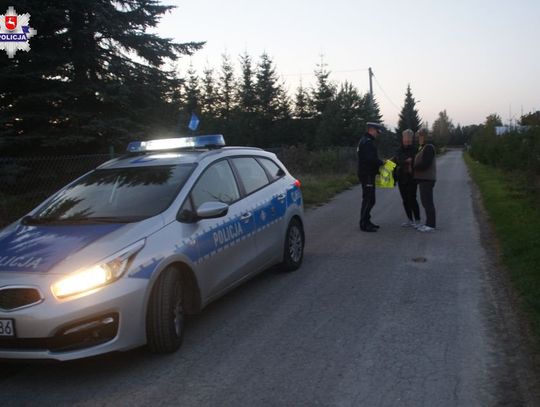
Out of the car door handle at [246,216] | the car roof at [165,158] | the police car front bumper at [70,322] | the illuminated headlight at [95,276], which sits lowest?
the police car front bumper at [70,322]

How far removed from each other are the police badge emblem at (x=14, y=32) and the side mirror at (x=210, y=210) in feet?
36.7

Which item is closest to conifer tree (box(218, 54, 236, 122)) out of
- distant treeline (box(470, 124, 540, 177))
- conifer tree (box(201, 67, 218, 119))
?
conifer tree (box(201, 67, 218, 119))

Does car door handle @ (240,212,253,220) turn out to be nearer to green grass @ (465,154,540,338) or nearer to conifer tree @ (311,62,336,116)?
green grass @ (465,154,540,338)

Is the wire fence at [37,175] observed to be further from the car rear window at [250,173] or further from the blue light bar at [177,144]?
the car rear window at [250,173]

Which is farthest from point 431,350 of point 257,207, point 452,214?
point 452,214

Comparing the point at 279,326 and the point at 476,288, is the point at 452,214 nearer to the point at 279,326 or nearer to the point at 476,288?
the point at 476,288

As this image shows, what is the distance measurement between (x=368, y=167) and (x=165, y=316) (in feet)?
20.9

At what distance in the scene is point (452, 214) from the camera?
38.6 ft

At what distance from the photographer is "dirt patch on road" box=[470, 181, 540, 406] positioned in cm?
349

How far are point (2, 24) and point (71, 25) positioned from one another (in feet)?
5.95

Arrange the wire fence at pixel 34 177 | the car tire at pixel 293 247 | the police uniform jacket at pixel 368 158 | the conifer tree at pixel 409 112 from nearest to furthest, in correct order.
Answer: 1. the car tire at pixel 293 247
2. the police uniform jacket at pixel 368 158
3. the wire fence at pixel 34 177
4. the conifer tree at pixel 409 112

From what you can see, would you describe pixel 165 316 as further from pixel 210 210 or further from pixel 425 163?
pixel 425 163

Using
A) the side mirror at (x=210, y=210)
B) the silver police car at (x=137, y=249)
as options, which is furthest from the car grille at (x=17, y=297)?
the side mirror at (x=210, y=210)

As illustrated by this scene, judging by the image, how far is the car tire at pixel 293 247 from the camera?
6.77 m
